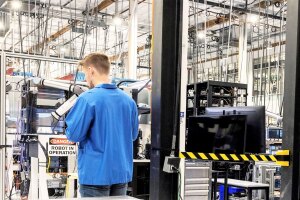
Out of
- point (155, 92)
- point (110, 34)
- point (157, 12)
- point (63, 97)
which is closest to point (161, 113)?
point (155, 92)

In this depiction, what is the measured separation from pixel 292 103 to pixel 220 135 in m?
0.63

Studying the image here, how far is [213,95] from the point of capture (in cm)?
569

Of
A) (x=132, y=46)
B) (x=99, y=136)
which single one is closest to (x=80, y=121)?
(x=99, y=136)

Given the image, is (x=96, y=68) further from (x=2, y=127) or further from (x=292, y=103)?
(x=292, y=103)

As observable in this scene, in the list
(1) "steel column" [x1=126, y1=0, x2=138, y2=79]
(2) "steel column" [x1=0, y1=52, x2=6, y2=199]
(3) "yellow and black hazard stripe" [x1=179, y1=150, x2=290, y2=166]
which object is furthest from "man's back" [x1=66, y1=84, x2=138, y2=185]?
(1) "steel column" [x1=126, y1=0, x2=138, y2=79]

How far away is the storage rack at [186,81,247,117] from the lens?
5.65 meters

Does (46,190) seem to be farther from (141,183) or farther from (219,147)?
(219,147)

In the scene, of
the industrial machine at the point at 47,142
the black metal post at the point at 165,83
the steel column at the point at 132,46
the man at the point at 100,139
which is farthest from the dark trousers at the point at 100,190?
the steel column at the point at 132,46

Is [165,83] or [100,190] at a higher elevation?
[165,83]

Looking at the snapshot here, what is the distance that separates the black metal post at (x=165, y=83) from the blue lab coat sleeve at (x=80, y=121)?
440mm

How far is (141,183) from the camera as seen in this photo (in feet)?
16.1

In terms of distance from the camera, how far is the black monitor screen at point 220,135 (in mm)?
→ 3160

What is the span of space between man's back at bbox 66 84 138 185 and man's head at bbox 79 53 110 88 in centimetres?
13

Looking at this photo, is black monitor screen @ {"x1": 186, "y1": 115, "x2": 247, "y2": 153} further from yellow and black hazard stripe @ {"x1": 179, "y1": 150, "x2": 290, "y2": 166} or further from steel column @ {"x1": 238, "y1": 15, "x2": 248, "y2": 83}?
steel column @ {"x1": 238, "y1": 15, "x2": 248, "y2": 83}
